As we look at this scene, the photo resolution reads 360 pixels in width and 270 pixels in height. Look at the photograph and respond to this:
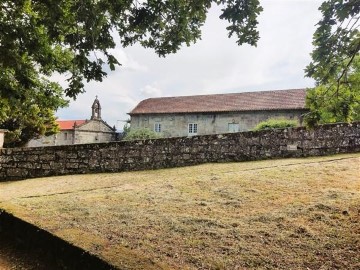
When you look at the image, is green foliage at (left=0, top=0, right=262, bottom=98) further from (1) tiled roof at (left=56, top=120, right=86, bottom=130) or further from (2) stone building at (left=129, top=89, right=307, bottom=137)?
(1) tiled roof at (left=56, top=120, right=86, bottom=130)

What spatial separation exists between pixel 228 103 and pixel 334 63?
94.6 ft

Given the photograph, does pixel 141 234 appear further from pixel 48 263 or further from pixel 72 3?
pixel 72 3

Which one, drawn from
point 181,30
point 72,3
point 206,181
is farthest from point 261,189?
point 72,3

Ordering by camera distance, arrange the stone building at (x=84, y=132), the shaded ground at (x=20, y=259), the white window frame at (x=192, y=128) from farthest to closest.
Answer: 1. the stone building at (x=84, y=132)
2. the white window frame at (x=192, y=128)
3. the shaded ground at (x=20, y=259)

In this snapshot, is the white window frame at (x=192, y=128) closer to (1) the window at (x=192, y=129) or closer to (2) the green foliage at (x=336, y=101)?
(1) the window at (x=192, y=129)

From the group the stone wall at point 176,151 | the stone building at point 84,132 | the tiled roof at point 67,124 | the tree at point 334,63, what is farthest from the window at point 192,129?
the tree at point 334,63

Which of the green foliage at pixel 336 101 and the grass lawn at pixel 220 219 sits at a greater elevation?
the green foliage at pixel 336 101

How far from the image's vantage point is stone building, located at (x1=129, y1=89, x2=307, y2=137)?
97.7 feet

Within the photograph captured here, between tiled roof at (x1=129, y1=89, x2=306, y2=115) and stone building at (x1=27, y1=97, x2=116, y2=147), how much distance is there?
31.9 feet

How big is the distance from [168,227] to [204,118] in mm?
28953

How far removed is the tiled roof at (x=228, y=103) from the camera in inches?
1176

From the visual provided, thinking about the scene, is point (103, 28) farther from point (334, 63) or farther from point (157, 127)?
point (157, 127)

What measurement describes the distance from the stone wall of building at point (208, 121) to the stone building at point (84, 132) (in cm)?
998

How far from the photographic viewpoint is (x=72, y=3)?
17.2ft
